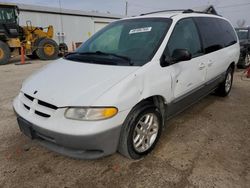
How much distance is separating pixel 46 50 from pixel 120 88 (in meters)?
12.4

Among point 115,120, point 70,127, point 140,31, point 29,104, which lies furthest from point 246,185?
point 29,104

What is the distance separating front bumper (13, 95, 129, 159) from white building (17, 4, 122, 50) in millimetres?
19048

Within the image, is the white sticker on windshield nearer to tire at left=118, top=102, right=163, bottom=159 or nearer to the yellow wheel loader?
tire at left=118, top=102, right=163, bottom=159

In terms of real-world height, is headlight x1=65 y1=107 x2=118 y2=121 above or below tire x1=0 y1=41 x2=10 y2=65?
above

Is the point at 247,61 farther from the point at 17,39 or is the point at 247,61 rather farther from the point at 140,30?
the point at 17,39

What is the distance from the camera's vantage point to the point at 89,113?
201 centimetres

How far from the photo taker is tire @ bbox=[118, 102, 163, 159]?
7.49 ft

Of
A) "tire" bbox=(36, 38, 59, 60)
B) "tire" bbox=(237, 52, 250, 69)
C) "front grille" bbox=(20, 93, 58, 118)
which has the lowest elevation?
"tire" bbox=(36, 38, 59, 60)

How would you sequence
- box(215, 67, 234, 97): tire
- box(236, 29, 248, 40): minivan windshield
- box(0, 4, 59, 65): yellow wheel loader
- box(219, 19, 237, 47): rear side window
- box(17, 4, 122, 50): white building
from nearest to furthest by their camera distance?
box(219, 19, 237, 47): rear side window < box(215, 67, 234, 97): tire < box(236, 29, 248, 40): minivan windshield < box(0, 4, 59, 65): yellow wheel loader < box(17, 4, 122, 50): white building

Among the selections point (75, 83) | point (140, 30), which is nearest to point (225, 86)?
point (140, 30)

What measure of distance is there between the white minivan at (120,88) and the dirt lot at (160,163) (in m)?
0.25

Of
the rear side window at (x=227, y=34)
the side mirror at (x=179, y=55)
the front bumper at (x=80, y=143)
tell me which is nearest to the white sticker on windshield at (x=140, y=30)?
the side mirror at (x=179, y=55)

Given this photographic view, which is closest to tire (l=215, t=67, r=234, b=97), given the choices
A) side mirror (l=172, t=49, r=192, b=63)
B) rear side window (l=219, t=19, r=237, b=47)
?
rear side window (l=219, t=19, r=237, b=47)

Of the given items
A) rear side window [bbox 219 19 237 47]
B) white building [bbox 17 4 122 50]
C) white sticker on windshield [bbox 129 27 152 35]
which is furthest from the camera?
white building [bbox 17 4 122 50]
